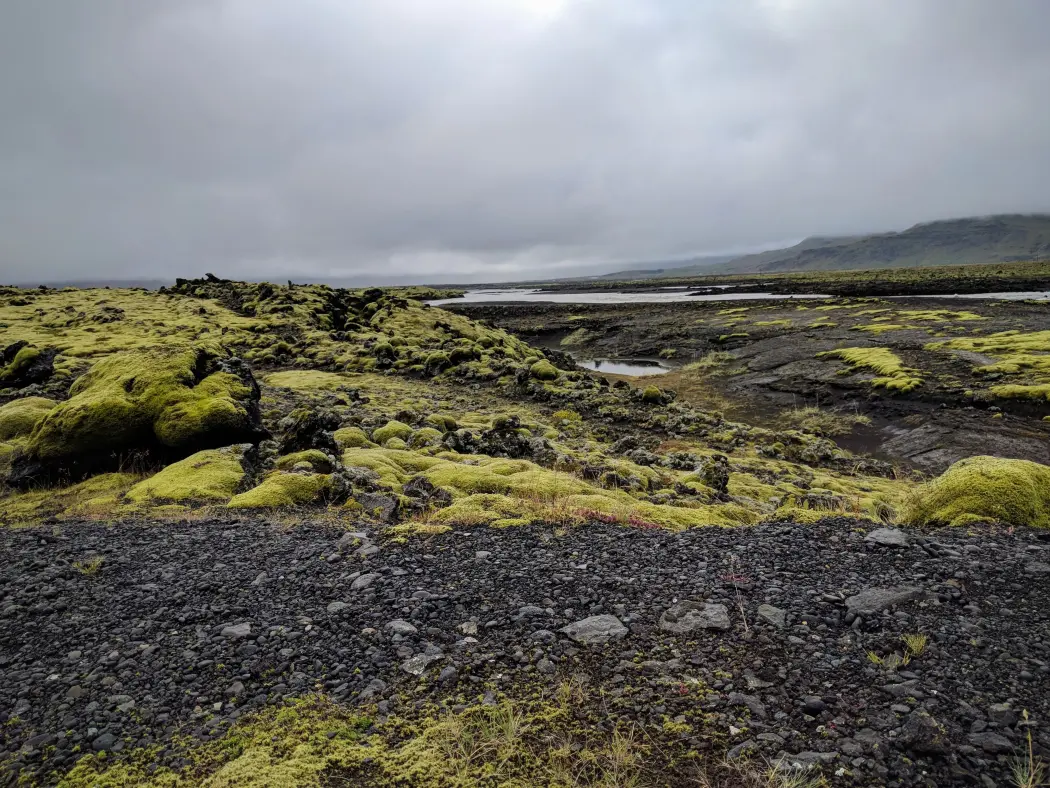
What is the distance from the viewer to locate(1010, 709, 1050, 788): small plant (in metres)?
4.23

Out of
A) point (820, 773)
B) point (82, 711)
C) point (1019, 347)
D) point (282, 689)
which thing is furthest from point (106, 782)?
point (1019, 347)

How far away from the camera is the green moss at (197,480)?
13.3m

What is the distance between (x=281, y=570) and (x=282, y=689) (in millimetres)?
3327

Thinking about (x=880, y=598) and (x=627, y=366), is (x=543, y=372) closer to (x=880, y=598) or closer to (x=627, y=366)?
(x=627, y=366)

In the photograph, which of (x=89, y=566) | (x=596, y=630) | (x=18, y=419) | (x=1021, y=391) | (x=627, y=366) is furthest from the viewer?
(x=627, y=366)

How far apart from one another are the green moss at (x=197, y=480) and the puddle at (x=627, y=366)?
48.4m

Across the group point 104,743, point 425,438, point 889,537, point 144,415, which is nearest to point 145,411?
point 144,415

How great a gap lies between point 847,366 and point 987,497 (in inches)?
1531

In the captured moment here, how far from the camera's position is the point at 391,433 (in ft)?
68.5

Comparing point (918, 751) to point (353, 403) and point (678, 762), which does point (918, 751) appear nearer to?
point (678, 762)

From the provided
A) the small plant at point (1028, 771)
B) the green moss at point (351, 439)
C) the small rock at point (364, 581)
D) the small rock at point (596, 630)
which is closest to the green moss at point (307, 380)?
the green moss at point (351, 439)

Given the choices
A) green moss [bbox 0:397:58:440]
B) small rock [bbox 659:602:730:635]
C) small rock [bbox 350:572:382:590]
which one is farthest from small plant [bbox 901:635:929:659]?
green moss [bbox 0:397:58:440]

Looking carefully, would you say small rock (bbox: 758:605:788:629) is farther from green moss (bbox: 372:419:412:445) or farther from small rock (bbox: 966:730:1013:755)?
green moss (bbox: 372:419:412:445)

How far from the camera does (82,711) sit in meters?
5.73
